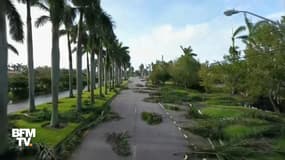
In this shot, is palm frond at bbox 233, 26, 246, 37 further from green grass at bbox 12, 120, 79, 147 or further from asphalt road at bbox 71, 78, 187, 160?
green grass at bbox 12, 120, 79, 147

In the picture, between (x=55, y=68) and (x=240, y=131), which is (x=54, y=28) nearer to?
(x=55, y=68)

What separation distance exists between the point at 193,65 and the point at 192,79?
9.06ft

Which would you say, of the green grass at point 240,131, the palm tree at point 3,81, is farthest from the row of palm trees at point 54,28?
the green grass at point 240,131

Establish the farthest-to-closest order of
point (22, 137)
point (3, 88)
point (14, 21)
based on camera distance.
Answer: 1. point (14, 21)
2. point (3, 88)
3. point (22, 137)

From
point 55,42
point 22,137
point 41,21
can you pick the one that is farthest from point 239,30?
point 22,137

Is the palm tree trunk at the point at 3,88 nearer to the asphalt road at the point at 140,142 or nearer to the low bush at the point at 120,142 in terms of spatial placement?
the asphalt road at the point at 140,142

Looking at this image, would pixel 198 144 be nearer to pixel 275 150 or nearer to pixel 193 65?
pixel 275 150

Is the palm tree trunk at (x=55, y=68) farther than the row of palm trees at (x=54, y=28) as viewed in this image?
Yes

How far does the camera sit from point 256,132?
21141mm

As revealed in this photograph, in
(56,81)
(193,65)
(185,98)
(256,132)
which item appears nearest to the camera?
(256,132)

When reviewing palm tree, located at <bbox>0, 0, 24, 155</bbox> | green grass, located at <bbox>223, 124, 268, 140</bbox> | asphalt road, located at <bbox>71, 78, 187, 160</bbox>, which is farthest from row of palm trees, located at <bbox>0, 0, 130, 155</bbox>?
green grass, located at <bbox>223, 124, 268, 140</bbox>

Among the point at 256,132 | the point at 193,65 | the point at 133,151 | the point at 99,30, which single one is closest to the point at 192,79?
the point at 193,65

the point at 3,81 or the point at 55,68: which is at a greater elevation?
Answer: the point at 55,68

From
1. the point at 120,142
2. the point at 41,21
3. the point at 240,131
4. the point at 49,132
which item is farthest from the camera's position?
the point at 41,21
